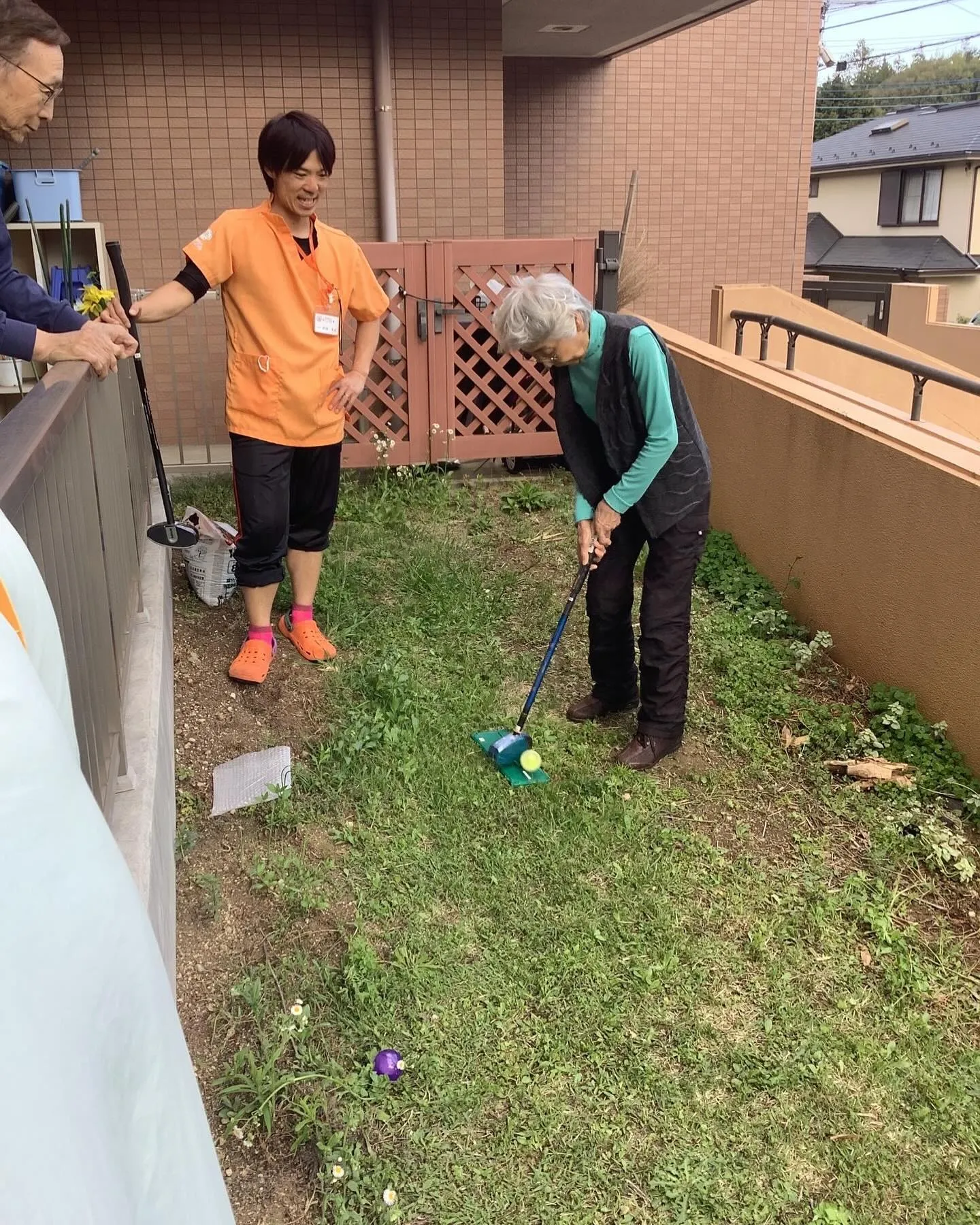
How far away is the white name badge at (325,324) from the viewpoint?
3.82 metres

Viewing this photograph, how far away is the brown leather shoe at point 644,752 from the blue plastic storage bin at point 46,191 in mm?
5108

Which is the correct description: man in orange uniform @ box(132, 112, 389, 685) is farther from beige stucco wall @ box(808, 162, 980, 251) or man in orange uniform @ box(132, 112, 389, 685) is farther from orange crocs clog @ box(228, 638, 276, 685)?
beige stucco wall @ box(808, 162, 980, 251)

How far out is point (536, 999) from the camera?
8.47 feet

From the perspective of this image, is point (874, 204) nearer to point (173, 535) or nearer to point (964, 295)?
point (964, 295)

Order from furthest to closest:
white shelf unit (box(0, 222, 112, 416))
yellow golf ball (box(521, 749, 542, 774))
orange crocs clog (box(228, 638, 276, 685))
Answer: white shelf unit (box(0, 222, 112, 416))
orange crocs clog (box(228, 638, 276, 685))
yellow golf ball (box(521, 749, 542, 774))

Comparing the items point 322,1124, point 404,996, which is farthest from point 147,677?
point 322,1124

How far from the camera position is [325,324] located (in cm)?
384

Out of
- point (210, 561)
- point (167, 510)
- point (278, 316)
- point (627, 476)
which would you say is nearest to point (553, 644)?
point (627, 476)

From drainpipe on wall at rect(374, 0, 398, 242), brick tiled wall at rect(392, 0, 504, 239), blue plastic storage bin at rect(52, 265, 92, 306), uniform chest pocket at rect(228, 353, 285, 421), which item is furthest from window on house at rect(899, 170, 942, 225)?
uniform chest pocket at rect(228, 353, 285, 421)

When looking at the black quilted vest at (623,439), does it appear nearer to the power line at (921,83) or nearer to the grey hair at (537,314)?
the grey hair at (537,314)

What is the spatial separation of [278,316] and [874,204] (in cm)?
3055

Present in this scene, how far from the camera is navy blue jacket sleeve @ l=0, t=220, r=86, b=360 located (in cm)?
247

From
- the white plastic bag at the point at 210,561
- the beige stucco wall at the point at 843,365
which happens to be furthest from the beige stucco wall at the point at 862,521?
the beige stucco wall at the point at 843,365

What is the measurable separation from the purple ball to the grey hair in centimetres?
199
